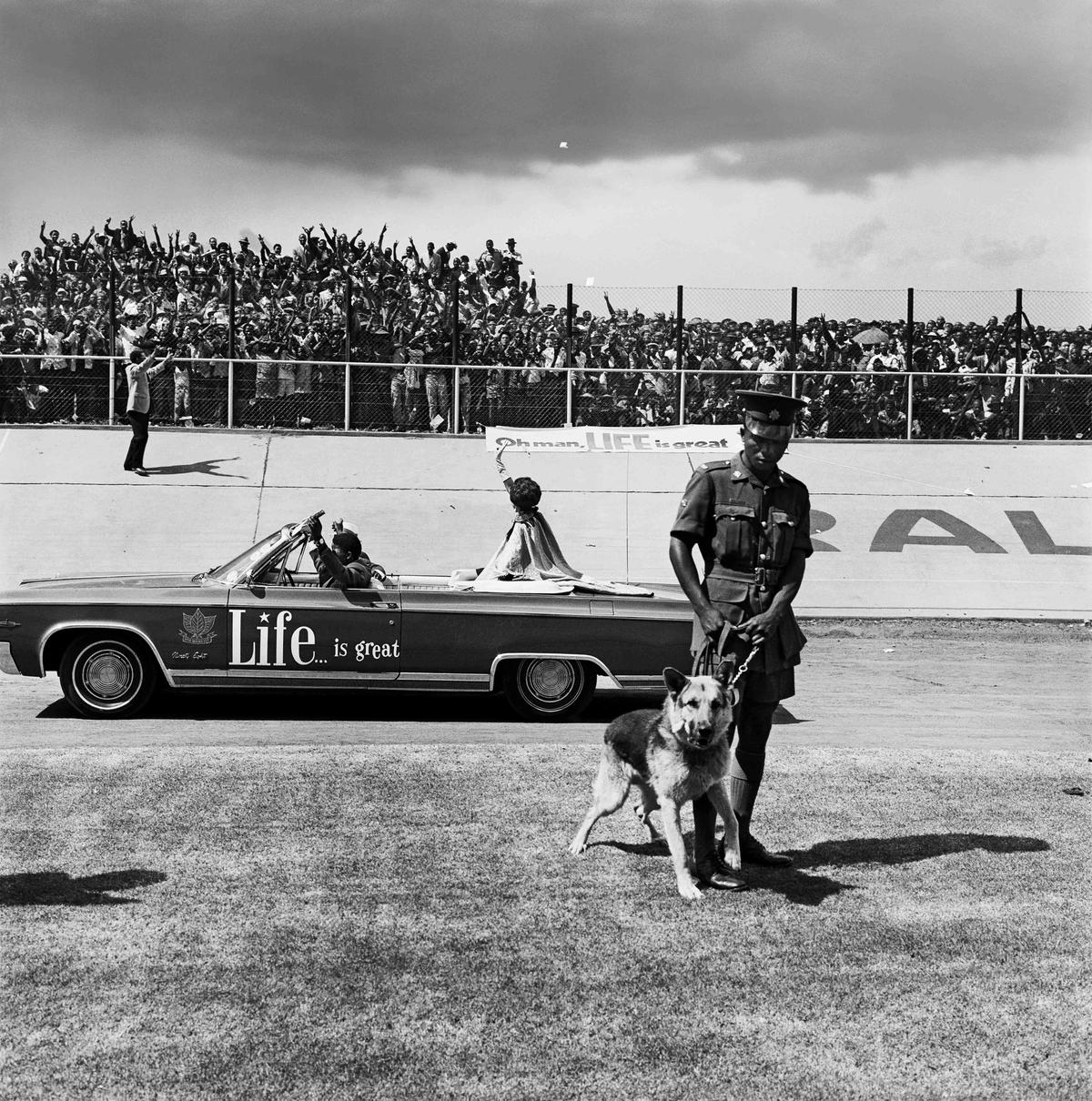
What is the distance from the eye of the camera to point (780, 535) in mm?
5398

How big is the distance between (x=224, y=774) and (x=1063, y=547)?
40.8 feet

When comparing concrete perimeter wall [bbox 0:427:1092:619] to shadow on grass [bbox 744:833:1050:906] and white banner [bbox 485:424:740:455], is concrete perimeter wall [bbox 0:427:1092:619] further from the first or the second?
shadow on grass [bbox 744:833:1050:906]

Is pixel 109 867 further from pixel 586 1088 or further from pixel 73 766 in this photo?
pixel 586 1088

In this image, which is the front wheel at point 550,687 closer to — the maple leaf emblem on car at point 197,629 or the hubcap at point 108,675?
the maple leaf emblem on car at point 197,629

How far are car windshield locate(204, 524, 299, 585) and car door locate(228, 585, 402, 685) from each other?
120mm

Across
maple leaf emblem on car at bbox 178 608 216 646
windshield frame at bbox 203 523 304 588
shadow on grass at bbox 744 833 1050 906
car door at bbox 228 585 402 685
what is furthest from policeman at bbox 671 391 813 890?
maple leaf emblem on car at bbox 178 608 216 646

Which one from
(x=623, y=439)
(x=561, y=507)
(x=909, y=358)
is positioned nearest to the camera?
(x=561, y=507)

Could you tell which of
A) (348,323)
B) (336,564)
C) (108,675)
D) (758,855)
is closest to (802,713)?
(336,564)

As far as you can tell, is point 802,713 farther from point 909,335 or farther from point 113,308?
point 113,308

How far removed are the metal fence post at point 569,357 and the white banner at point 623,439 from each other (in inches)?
14.8

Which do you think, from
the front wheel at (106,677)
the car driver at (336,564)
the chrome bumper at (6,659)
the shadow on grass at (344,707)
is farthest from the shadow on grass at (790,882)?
the chrome bumper at (6,659)

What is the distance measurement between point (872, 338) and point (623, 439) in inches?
177

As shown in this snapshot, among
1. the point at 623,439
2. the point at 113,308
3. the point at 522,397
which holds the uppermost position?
the point at 113,308

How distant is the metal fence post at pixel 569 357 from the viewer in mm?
19891
